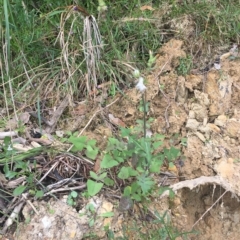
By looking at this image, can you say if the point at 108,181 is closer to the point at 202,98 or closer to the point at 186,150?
the point at 186,150

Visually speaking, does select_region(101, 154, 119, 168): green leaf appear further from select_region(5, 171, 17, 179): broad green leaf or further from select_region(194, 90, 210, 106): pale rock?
select_region(194, 90, 210, 106): pale rock

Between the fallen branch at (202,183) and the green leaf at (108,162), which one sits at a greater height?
the green leaf at (108,162)

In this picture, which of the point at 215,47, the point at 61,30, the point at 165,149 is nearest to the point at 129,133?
the point at 165,149

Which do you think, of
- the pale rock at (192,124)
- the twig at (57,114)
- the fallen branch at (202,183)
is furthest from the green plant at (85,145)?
the pale rock at (192,124)

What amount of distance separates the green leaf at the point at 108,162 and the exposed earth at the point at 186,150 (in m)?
0.15

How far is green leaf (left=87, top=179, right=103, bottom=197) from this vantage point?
5.28 feet

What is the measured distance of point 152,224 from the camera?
1656 millimetres

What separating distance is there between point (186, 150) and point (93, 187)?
50 cm

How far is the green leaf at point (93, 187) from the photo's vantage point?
5.28 ft

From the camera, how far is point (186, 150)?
6.14ft

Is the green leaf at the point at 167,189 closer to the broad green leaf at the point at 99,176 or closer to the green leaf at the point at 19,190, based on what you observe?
the broad green leaf at the point at 99,176

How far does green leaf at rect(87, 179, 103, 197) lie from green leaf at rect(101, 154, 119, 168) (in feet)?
0.27

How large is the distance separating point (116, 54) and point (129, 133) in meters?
0.52

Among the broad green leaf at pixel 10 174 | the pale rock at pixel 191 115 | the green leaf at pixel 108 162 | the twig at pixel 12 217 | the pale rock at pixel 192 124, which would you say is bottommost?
the twig at pixel 12 217
